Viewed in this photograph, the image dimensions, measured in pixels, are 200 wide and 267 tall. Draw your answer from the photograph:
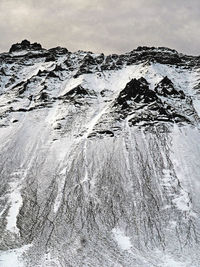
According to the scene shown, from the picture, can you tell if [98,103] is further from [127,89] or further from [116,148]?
[116,148]

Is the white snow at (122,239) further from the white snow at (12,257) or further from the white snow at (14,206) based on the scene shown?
the white snow at (14,206)

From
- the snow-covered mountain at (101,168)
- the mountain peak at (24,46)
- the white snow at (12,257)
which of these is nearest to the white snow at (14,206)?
the snow-covered mountain at (101,168)

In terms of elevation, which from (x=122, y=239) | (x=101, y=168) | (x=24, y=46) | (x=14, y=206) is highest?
(x=24, y=46)

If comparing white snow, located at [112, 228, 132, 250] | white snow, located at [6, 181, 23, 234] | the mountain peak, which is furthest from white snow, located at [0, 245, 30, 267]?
the mountain peak

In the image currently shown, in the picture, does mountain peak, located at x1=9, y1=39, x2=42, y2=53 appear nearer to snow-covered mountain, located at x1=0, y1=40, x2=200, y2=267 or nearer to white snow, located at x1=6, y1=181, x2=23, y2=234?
snow-covered mountain, located at x1=0, y1=40, x2=200, y2=267

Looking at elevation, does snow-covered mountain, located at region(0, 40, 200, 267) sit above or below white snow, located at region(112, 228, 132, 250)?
above

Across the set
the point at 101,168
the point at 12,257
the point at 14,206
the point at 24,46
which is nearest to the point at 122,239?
the point at 12,257

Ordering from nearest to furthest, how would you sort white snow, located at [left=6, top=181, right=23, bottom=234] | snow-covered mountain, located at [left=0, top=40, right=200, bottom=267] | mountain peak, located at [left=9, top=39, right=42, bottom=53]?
snow-covered mountain, located at [left=0, top=40, right=200, bottom=267], white snow, located at [left=6, top=181, right=23, bottom=234], mountain peak, located at [left=9, top=39, right=42, bottom=53]

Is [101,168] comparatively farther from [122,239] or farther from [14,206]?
[122,239]
